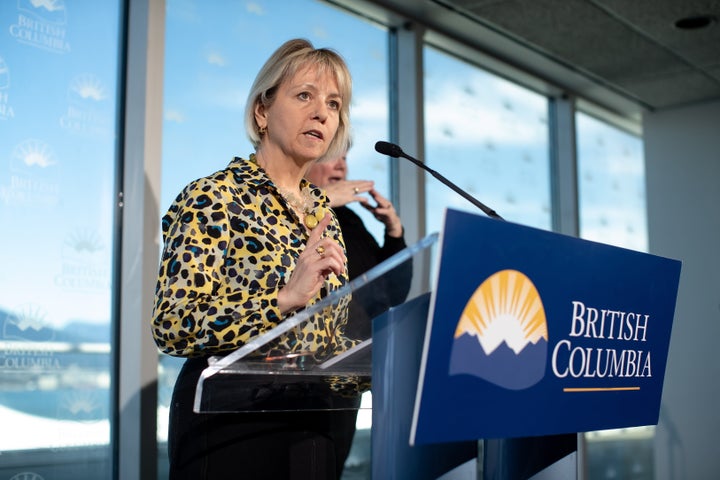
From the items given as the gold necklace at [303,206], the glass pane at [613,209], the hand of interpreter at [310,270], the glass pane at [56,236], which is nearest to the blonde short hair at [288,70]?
the gold necklace at [303,206]

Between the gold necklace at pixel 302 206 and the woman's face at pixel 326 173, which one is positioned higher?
the woman's face at pixel 326 173

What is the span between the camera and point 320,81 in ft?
→ 5.28

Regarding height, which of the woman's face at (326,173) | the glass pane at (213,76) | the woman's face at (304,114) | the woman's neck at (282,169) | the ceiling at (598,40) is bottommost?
the woman's neck at (282,169)

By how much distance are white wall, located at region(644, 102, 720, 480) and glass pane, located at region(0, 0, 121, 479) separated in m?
4.31

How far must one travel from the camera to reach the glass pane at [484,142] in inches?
198

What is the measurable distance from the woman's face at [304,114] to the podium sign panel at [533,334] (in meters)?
0.58

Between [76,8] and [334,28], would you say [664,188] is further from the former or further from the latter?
[76,8]

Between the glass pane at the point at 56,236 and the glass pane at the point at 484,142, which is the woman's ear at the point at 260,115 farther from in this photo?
the glass pane at the point at 484,142

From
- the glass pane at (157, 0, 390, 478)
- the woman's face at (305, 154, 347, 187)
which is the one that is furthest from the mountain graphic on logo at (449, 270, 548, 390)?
Result: the glass pane at (157, 0, 390, 478)

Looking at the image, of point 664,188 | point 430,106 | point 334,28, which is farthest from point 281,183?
point 664,188

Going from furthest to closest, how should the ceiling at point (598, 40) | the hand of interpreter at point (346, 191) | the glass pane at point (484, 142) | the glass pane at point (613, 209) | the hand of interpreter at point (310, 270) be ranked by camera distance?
the glass pane at point (613, 209), the glass pane at point (484, 142), the ceiling at point (598, 40), the hand of interpreter at point (346, 191), the hand of interpreter at point (310, 270)

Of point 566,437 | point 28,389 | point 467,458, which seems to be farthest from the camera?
point 28,389

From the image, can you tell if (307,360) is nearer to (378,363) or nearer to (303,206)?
(378,363)

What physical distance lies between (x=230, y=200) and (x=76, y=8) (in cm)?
216
